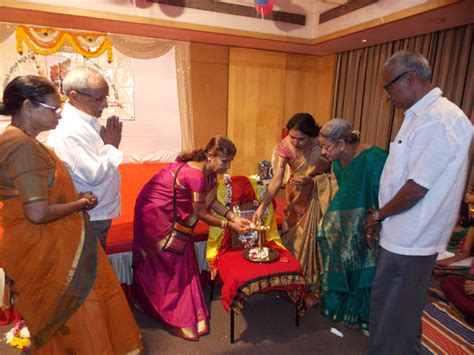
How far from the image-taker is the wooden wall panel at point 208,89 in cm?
528

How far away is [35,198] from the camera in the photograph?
122cm

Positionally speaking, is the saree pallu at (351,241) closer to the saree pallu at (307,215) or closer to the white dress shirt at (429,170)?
the saree pallu at (307,215)

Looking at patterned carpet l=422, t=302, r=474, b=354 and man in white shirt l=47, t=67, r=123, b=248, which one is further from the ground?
man in white shirt l=47, t=67, r=123, b=248

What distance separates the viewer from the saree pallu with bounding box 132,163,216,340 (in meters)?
2.06

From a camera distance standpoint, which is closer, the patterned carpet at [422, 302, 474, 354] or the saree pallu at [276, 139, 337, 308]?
the patterned carpet at [422, 302, 474, 354]

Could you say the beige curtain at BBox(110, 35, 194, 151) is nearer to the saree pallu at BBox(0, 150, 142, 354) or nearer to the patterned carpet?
the saree pallu at BBox(0, 150, 142, 354)

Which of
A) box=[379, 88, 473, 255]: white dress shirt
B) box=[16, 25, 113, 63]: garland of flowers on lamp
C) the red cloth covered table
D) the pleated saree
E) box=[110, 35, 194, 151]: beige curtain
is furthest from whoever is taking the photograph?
box=[110, 35, 194, 151]: beige curtain

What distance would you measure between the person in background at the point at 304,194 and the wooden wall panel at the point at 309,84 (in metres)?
3.59

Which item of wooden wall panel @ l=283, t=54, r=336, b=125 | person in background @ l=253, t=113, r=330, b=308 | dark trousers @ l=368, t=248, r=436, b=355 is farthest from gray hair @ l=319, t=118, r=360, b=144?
wooden wall panel @ l=283, t=54, r=336, b=125

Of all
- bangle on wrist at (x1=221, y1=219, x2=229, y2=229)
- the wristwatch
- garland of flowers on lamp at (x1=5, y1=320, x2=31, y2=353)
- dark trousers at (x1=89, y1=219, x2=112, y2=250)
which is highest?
the wristwatch

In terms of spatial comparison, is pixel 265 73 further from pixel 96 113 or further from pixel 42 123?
pixel 42 123

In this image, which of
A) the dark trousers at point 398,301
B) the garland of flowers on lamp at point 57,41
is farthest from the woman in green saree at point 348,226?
the garland of flowers on lamp at point 57,41

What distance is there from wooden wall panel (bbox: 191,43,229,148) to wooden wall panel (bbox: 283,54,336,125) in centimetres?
122

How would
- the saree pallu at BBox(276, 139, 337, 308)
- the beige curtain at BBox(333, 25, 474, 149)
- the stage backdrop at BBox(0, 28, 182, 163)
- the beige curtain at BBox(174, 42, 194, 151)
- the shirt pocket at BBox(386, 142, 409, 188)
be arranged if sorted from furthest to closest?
the beige curtain at BBox(174, 42, 194, 151), the stage backdrop at BBox(0, 28, 182, 163), the beige curtain at BBox(333, 25, 474, 149), the saree pallu at BBox(276, 139, 337, 308), the shirt pocket at BBox(386, 142, 409, 188)
